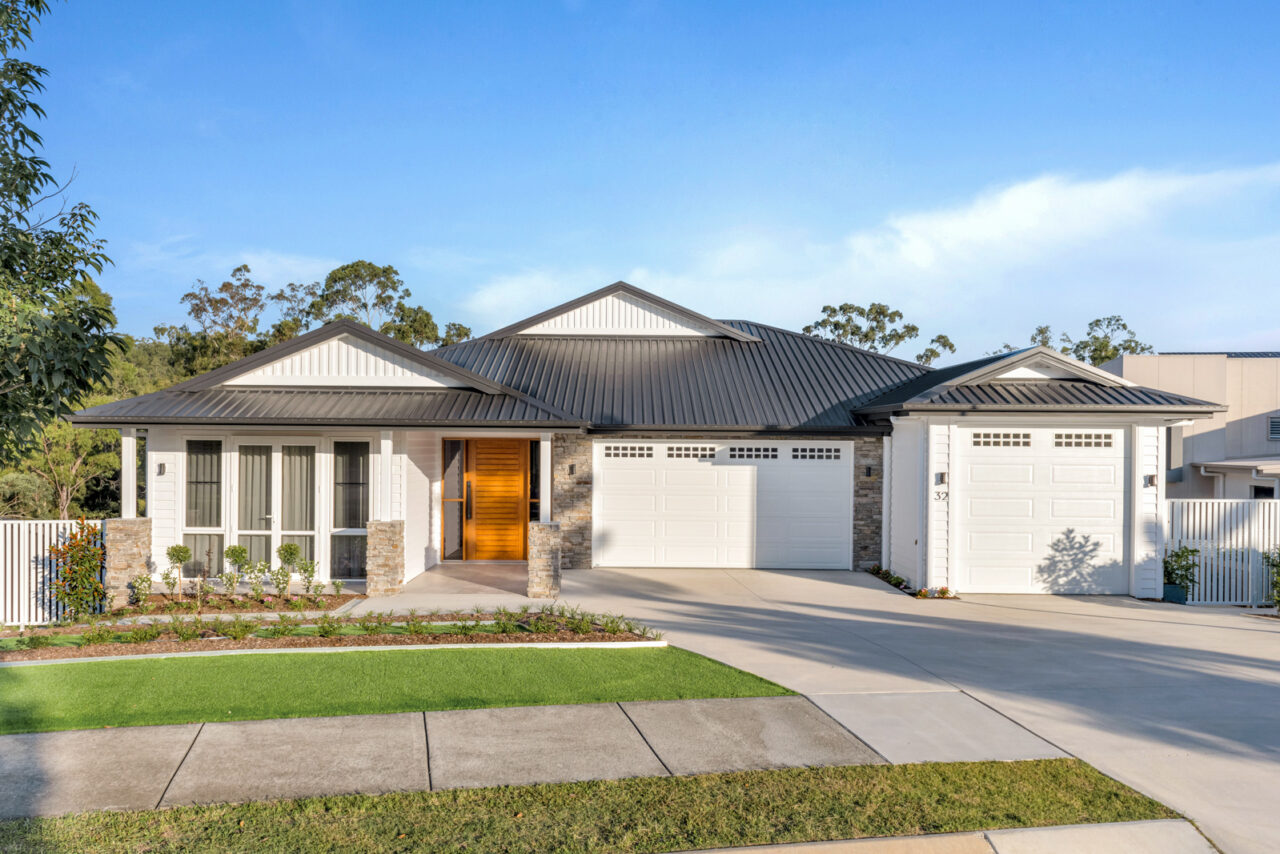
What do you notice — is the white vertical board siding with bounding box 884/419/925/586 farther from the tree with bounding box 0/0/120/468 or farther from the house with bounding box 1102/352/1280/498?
the house with bounding box 1102/352/1280/498

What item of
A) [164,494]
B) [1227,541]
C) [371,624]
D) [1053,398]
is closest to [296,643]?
[371,624]

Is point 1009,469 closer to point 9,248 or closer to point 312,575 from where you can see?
point 312,575

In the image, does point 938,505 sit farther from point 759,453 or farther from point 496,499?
point 496,499

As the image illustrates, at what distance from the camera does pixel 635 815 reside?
4898 millimetres

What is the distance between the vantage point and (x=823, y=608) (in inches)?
463

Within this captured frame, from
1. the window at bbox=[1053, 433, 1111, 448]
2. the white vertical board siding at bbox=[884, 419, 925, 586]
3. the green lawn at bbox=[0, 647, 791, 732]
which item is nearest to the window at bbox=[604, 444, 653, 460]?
the white vertical board siding at bbox=[884, 419, 925, 586]

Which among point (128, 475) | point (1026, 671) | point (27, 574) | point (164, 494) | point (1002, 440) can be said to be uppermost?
point (1002, 440)

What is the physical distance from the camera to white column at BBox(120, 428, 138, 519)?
472 inches

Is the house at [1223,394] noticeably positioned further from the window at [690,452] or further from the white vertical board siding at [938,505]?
the window at [690,452]

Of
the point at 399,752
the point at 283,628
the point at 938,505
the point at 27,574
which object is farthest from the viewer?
the point at 938,505

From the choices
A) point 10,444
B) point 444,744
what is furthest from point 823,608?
point 10,444

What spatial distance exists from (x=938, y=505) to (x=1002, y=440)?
158cm

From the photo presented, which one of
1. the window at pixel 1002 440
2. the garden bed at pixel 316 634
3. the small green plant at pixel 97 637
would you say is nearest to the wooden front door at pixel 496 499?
the garden bed at pixel 316 634

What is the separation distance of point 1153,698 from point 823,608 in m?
4.82
